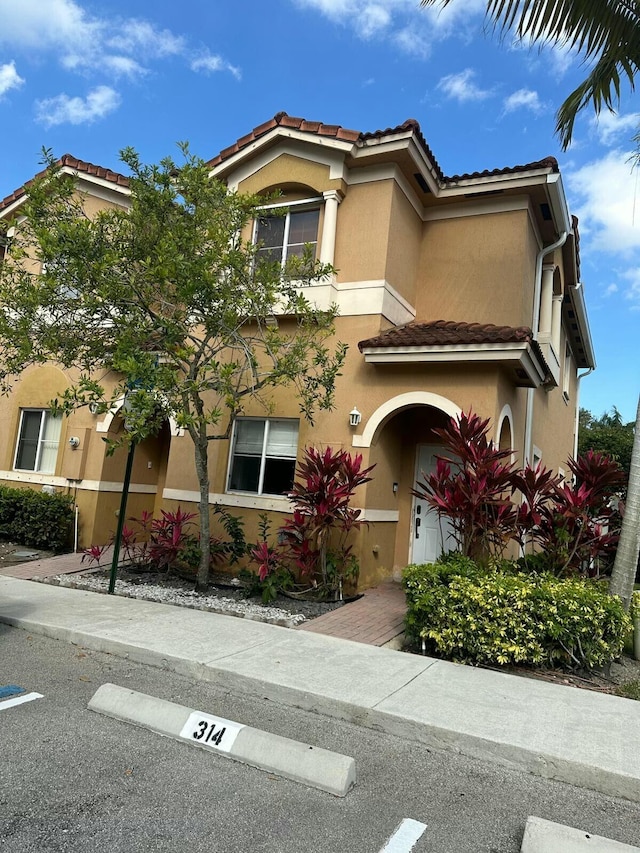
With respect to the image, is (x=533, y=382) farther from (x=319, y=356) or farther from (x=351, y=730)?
(x=351, y=730)

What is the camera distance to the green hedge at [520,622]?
593 centimetres

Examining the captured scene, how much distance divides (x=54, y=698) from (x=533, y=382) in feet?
26.0

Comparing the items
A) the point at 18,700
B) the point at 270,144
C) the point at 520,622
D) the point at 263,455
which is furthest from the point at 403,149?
the point at 18,700

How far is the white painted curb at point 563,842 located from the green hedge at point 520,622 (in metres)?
2.72

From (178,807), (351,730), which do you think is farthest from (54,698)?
(351,730)

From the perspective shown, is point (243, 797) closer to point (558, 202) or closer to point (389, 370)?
point (389, 370)

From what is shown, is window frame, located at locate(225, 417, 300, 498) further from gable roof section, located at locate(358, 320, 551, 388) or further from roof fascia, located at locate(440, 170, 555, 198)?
roof fascia, located at locate(440, 170, 555, 198)

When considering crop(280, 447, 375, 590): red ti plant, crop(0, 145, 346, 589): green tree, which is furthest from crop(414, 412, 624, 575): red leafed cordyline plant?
crop(0, 145, 346, 589): green tree

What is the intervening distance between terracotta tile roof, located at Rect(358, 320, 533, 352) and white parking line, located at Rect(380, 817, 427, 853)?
6479 mm

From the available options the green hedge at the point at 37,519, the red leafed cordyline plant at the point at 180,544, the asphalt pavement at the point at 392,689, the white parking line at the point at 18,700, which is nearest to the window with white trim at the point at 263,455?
the red leafed cordyline plant at the point at 180,544

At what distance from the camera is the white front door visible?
10305 millimetres

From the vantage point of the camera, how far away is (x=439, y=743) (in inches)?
174

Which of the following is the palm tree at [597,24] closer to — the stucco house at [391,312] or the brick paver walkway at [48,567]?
the stucco house at [391,312]

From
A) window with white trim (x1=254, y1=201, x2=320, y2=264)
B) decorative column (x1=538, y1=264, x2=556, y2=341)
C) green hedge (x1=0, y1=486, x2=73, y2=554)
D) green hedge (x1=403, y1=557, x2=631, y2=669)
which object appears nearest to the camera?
green hedge (x1=403, y1=557, x2=631, y2=669)
